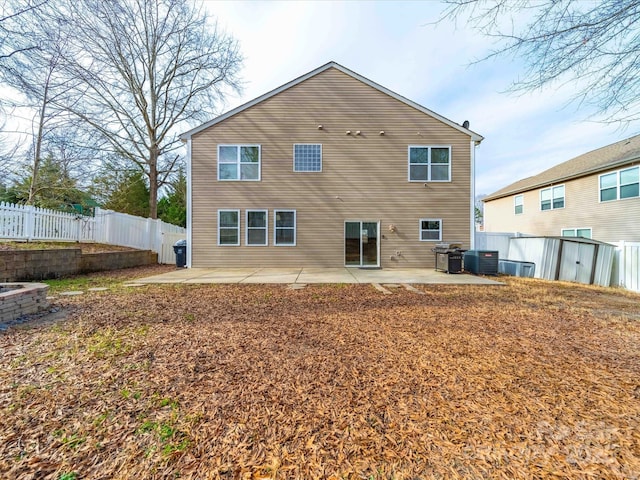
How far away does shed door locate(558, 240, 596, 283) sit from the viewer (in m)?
9.16

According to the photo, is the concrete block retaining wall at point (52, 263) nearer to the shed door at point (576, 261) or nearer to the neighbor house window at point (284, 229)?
the neighbor house window at point (284, 229)

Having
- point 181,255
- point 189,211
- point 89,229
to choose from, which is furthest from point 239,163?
point 89,229

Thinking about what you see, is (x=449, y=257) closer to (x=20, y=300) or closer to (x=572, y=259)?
(x=572, y=259)

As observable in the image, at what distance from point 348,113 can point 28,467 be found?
12374 mm

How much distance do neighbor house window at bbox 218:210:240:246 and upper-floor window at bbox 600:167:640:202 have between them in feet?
56.8

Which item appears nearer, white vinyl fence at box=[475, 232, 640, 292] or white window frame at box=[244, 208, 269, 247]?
white vinyl fence at box=[475, 232, 640, 292]

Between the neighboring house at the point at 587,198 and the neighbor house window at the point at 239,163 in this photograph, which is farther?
the neighboring house at the point at 587,198

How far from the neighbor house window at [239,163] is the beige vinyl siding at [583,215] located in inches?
649

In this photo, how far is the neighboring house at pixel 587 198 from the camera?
40.4ft

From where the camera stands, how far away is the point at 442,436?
1.79m

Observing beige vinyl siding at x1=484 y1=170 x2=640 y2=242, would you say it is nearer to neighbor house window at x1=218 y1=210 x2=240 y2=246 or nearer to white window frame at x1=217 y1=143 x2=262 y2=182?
white window frame at x1=217 y1=143 x2=262 y2=182

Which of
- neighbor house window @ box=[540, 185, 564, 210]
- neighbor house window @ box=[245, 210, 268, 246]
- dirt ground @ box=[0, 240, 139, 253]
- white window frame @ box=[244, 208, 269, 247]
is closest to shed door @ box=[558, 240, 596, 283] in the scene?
neighbor house window @ box=[540, 185, 564, 210]

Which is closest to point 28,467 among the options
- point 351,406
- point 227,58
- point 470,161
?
point 351,406

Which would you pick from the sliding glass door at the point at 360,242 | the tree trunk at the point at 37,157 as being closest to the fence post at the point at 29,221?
the tree trunk at the point at 37,157
